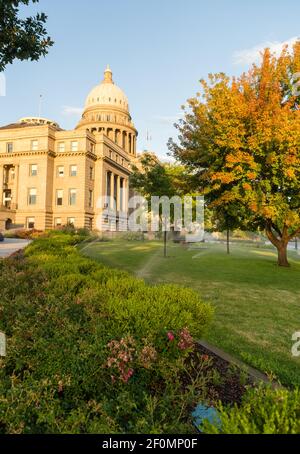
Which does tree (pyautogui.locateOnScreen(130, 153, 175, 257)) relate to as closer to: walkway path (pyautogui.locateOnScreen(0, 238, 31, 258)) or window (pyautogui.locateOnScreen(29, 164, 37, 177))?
walkway path (pyautogui.locateOnScreen(0, 238, 31, 258))

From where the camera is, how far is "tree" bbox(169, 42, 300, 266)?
14.5m

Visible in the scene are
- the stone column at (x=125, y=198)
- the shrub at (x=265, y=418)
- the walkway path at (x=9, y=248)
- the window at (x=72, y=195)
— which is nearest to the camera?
the shrub at (x=265, y=418)

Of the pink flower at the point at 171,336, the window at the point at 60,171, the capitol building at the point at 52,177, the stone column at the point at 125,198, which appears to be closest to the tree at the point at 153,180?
the pink flower at the point at 171,336

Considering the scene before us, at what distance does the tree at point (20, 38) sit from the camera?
8.57 m

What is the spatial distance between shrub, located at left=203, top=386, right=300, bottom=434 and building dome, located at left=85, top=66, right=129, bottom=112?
102 metres

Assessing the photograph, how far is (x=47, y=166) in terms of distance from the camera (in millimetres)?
60688

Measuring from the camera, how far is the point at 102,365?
12.1 ft

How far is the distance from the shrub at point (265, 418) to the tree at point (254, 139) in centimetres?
1273

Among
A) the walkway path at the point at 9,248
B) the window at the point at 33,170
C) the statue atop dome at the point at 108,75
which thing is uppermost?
the statue atop dome at the point at 108,75

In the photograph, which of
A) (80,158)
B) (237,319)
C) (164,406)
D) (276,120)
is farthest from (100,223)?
(164,406)

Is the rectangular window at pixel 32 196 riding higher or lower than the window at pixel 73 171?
lower

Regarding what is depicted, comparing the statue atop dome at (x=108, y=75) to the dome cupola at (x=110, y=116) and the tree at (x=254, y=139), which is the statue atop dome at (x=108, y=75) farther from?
the tree at (x=254, y=139)
